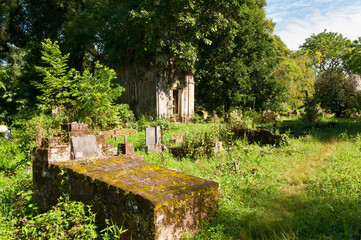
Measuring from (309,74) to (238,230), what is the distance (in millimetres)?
25644

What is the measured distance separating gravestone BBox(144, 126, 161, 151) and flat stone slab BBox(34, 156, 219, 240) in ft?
13.6

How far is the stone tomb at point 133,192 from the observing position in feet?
7.75

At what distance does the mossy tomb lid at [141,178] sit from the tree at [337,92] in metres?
17.0

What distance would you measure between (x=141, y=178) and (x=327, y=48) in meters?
49.1

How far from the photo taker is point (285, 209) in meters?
3.43

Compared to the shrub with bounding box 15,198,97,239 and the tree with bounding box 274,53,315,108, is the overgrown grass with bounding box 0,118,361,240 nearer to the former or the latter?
the shrub with bounding box 15,198,97,239

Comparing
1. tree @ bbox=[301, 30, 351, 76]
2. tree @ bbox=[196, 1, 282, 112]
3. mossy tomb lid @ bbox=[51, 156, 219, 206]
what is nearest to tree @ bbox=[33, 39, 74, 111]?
mossy tomb lid @ bbox=[51, 156, 219, 206]

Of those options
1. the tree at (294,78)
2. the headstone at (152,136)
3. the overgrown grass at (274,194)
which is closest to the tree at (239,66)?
the tree at (294,78)

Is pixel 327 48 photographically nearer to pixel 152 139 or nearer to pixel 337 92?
pixel 337 92

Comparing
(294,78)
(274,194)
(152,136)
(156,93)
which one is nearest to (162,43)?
(156,93)

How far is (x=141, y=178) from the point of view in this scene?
295 cm

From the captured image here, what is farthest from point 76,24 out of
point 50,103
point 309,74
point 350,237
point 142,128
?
point 309,74

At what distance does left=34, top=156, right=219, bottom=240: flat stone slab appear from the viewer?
2340 mm

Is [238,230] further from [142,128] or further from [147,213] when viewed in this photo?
[142,128]
